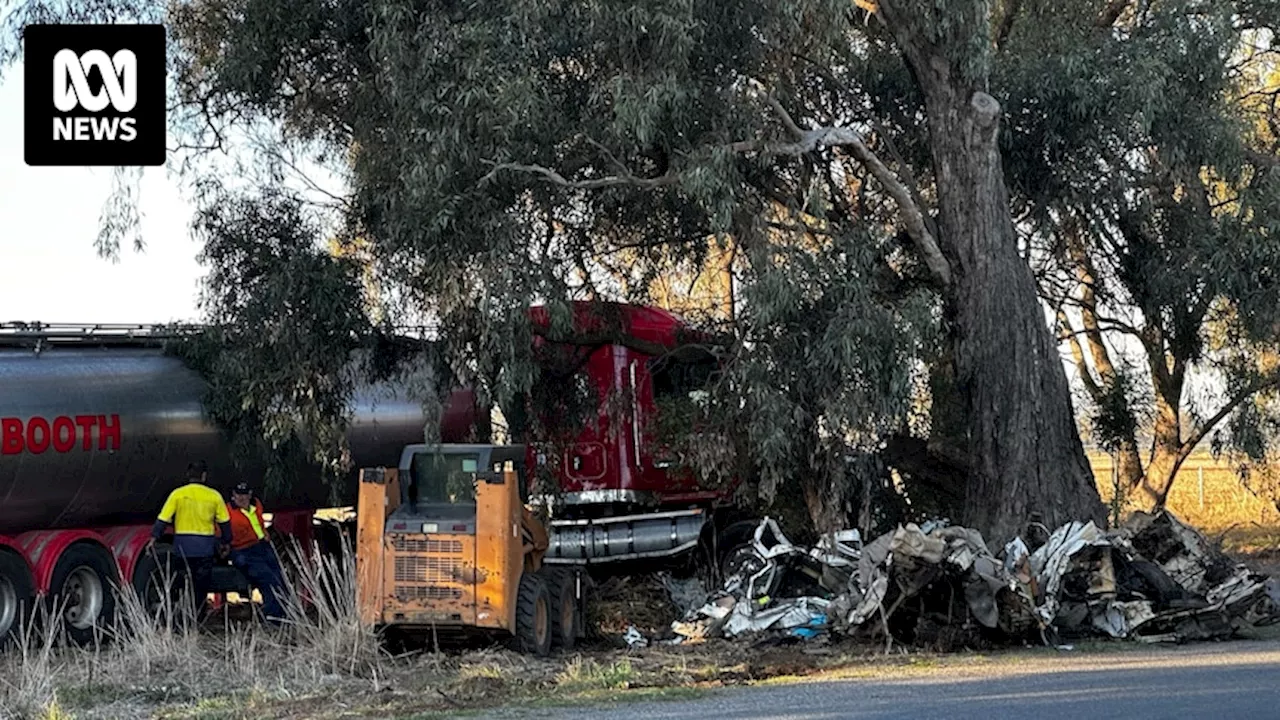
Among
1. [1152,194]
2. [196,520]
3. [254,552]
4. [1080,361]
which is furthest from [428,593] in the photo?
[1080,361]

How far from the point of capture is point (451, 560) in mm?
15766

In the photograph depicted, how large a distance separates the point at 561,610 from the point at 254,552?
12.2 feet

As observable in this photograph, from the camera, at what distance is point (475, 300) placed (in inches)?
730

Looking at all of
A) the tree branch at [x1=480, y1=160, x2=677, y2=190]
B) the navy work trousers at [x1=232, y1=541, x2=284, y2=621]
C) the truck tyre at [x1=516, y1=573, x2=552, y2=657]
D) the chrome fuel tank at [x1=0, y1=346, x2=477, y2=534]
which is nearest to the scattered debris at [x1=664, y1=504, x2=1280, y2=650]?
the truck tyre at [x1=516, y1=573, x2=552, y2=657]

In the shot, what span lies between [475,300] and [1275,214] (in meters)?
8.99

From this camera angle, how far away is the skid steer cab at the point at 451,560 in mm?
15719

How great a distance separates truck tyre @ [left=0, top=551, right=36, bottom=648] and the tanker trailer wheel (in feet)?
17.4

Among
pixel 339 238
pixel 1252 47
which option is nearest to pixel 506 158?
pixel 339 238

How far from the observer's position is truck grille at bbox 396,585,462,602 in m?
15.7

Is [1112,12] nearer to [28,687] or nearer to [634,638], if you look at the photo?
[634,638]

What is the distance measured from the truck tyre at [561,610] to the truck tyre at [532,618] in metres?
0.49

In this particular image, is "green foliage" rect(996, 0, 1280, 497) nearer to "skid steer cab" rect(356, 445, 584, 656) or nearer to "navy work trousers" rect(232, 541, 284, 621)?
"skid steer cab" rect(356, 445, 584, 656)

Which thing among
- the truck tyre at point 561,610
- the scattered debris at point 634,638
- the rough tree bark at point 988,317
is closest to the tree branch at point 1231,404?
the rough tree bark at point 988,317

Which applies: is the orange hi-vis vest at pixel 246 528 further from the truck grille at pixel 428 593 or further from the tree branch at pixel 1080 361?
the tree branch at pixel 1080 361
